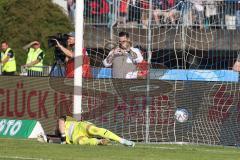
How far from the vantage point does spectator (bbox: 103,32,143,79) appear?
61.0 ft

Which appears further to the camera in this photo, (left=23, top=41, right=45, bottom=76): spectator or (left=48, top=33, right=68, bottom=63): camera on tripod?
(left=23, top=41, right=45, bottom=76): spectator

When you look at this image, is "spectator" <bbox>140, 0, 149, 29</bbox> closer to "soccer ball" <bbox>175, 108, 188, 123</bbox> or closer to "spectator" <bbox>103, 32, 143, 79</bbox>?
"spectator" <bbox>103, 32, 143, 79</bbox>

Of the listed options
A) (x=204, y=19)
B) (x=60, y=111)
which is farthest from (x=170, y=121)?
(x=204, y=19)

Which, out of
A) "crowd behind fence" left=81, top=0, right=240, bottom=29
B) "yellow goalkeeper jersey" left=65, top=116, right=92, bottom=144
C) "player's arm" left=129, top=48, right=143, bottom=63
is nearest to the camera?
"yellow goalkeeper jersey" left=65, top=116, right=92, bottom=144

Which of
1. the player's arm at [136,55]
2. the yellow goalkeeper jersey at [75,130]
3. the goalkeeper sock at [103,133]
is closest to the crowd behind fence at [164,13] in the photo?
the player's arm at [136,55]

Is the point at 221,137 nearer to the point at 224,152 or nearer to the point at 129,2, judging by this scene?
the point at 224,152

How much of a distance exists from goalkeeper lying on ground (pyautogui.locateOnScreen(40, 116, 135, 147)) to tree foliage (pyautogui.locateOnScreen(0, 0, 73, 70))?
14.4m

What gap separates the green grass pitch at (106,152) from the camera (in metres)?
13.4

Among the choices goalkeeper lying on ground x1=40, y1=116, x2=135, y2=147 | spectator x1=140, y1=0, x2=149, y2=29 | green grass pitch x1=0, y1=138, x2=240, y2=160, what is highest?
spectator x1=140, y1=0, x2=149, y2=29

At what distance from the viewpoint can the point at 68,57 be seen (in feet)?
61.9

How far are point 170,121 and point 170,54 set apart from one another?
9.23ft

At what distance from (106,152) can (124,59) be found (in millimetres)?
4689

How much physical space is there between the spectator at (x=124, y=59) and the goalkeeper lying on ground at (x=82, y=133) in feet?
8.49

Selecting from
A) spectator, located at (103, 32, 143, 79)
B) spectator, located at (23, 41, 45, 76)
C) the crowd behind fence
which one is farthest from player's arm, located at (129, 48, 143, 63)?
spectator, located at (23, 41, 45, 76)
